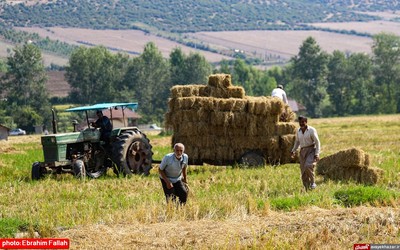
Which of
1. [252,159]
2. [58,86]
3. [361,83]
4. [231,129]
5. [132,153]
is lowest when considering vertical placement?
[58,86]

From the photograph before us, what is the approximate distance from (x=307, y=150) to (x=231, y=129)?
21.0ft

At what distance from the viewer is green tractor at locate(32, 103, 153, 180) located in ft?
72.6

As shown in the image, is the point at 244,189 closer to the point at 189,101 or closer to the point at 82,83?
the point at 189,101

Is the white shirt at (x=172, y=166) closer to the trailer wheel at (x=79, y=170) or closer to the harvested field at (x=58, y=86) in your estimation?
the trailer wheel at (x=79, y=170)

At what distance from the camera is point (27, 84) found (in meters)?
108

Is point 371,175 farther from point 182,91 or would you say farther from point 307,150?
point 182,91

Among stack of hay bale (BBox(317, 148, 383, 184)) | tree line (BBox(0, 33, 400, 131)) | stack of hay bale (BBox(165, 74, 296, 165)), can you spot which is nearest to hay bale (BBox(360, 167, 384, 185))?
stack of hay bale (BBox(317, 148, 383, 184))

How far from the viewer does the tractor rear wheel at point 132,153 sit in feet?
74.1

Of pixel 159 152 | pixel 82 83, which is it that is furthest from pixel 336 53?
pixel 159 152

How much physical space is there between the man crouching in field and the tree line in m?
87.7

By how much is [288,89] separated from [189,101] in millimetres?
102189

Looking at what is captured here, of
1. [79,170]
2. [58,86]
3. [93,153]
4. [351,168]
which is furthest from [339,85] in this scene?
[351,168]

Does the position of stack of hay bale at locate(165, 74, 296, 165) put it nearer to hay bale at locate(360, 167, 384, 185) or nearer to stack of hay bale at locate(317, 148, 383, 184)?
stack of hay bale at locate(317, 148, 383, 184)

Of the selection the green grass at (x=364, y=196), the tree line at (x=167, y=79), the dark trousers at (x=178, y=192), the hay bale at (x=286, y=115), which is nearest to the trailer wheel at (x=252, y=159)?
the hay bale at (x=286, y=115)
